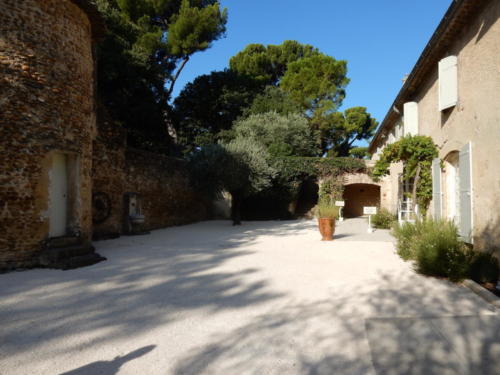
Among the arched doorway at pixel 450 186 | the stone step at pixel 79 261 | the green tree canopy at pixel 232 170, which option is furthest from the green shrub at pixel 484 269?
the green tree canopy at pixel 232 170

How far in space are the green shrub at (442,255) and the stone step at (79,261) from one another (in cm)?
526

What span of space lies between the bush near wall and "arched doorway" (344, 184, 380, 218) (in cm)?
1587

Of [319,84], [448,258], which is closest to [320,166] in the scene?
[319,84]

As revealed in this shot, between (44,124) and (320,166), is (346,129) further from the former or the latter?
(44,124)

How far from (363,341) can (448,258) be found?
2686 millimetres

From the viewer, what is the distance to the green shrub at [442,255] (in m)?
4.72

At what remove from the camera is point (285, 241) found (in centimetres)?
892

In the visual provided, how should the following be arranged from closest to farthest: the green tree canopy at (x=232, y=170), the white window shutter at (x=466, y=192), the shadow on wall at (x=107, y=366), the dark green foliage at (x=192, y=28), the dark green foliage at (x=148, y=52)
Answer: the shadow on wall at (x=107, y=366) → the white window shutter at (x=466, y=192) → the green tree canopy at (x=232, y=170) → the dark green foliage at (x=148, y=52) → the dark green foliage at (x=192, y=28)

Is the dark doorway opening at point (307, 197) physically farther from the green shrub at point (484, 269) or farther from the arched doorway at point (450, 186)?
the green shrub at point (484, 269)

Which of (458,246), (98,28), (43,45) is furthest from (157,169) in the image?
(458,246)

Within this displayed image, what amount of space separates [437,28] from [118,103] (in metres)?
14.9

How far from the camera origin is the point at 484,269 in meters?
4.70

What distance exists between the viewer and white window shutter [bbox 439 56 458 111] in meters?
6.64

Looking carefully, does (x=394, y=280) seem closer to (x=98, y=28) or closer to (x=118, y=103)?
(x=98, y=28)
